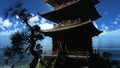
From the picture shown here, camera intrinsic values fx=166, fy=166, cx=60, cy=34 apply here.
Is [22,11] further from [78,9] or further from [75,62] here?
[75,62]

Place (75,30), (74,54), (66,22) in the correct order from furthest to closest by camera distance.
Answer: (66,22)
(75,30)
(74,54)

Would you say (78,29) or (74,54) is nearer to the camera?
(74,54)

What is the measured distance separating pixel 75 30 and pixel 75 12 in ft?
11.9

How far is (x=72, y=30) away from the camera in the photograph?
26.7m

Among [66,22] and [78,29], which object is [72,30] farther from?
[66,22]

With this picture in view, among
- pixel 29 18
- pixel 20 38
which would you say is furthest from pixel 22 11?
pixel 20 38

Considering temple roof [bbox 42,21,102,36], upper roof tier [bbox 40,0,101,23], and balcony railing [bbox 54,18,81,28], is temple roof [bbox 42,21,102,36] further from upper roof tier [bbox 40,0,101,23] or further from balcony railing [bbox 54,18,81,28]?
upper roof tier [bbox 40,0,101,23]

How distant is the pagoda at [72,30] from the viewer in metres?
26.3

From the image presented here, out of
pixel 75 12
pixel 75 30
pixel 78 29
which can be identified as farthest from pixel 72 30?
pixel 75 12

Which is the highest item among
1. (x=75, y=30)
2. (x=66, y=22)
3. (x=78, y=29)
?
(x=66, y=22)

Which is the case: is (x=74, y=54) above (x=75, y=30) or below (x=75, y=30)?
below

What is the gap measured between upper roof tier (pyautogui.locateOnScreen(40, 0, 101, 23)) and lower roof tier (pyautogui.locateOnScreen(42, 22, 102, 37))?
2.75 m

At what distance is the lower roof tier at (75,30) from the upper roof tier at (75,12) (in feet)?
9.03

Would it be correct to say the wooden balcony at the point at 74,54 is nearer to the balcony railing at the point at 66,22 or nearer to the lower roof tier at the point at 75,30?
the lower roof tier at the point at 75,30
